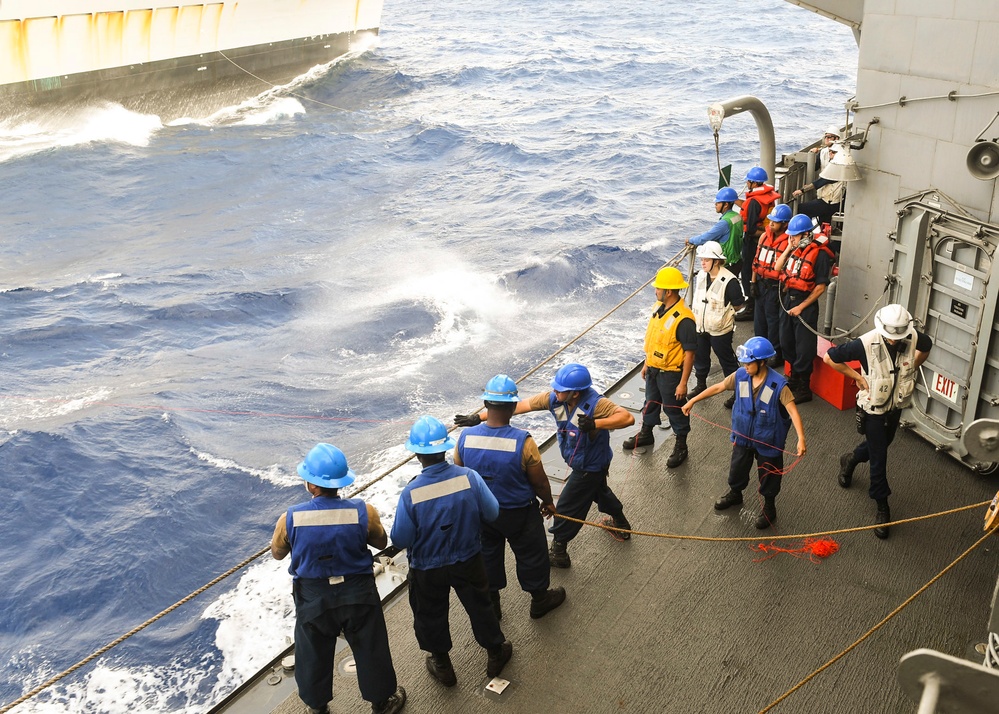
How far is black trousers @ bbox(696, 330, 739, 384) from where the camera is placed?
24.7 ft

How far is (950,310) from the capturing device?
21.6 ft

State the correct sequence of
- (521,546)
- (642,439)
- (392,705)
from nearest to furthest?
1. (392,705)
2. (521,546)
3. (642,439)

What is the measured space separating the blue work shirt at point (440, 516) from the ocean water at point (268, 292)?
139 inches

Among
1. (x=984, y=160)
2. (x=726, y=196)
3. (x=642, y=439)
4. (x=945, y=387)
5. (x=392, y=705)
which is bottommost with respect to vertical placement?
(x=392, y=705)

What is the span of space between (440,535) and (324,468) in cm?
71

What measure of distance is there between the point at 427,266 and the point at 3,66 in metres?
17.3

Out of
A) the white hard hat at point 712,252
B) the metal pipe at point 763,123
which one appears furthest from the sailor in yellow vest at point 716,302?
the metal pipe at point 763,123

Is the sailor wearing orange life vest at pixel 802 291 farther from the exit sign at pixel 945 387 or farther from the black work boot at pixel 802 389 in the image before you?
the exit sign at pixel 945 387

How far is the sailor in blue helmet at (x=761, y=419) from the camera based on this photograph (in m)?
5.75

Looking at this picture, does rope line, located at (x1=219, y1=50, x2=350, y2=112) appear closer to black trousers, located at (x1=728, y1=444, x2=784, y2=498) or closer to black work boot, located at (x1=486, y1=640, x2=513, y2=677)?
black trousers, located at (x1=728, y1=444, x2=784, y2=498)

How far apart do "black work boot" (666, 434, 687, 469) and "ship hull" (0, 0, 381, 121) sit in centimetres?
2678

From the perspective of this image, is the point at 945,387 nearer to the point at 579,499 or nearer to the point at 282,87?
the point at 579,499

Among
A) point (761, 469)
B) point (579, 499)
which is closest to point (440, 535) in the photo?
point (579, 499)

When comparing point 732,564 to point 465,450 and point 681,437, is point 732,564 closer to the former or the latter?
point 681,437
